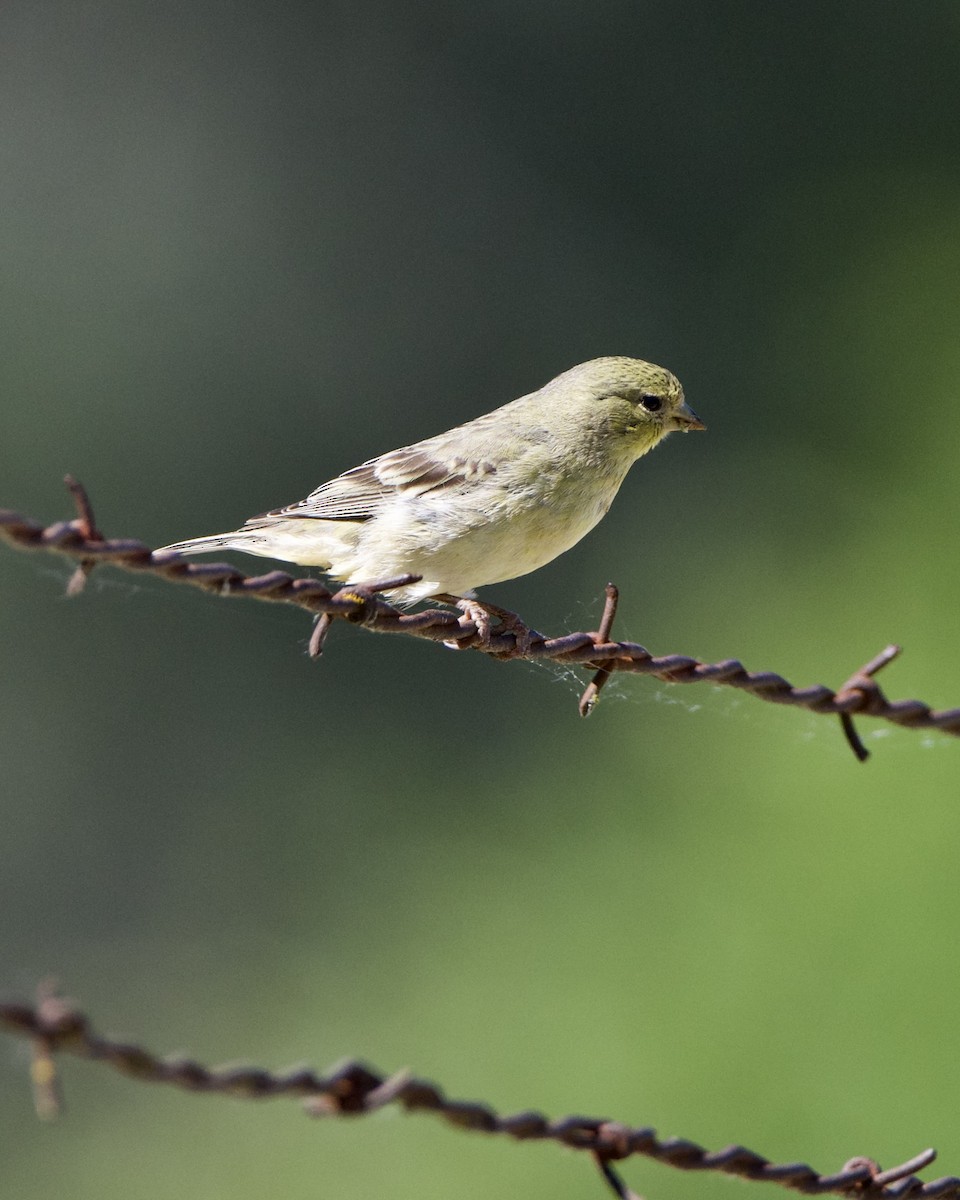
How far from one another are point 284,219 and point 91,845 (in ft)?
17.5

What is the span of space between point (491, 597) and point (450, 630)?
23.6ft

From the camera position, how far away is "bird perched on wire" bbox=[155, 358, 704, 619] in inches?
190

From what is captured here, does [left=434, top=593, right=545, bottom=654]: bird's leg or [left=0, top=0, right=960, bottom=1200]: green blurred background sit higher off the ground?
[left=0, top=0, right=960, bottom=1200]: green blurred background

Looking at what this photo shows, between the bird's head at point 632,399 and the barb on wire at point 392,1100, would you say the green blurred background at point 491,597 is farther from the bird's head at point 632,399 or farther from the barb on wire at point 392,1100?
the barb on wire at point 392,1100

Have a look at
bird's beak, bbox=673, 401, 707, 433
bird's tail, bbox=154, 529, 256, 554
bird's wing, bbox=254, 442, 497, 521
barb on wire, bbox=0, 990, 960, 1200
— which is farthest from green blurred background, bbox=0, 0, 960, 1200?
barb on wire, bbox=0, 990, 960, 1200

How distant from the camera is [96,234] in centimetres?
1250

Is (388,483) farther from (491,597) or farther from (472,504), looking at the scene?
(491,597)

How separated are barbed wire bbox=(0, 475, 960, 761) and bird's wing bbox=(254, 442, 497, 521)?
119 cm

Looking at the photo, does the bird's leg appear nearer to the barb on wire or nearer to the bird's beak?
the bird's beak

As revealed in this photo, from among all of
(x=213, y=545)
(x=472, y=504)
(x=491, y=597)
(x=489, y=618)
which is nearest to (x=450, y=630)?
(x=489, y=618)

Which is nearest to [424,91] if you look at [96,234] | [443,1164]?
[96,234]

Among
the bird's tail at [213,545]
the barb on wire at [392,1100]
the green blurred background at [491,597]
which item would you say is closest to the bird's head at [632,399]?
the bird's tail at [213,545]

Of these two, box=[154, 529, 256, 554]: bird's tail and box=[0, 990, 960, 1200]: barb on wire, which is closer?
box=[0, 990, 960, 1200]: barb on wire

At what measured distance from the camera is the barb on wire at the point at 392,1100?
6.25 ft
